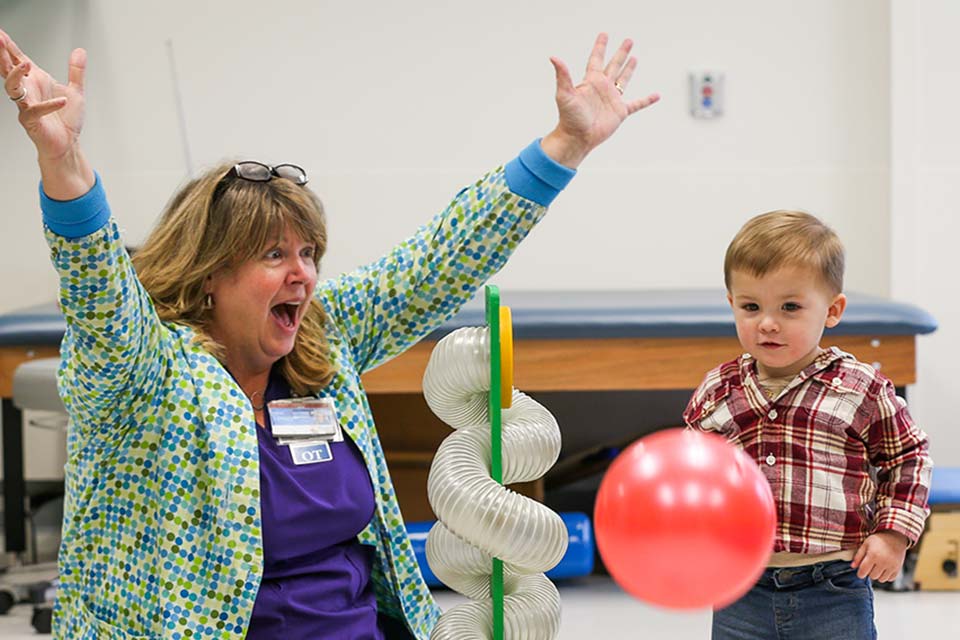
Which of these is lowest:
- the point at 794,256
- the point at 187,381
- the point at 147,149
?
the point at 187,381

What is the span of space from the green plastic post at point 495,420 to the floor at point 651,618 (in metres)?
1.49

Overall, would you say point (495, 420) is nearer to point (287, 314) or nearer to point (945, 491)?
point (287, 314)

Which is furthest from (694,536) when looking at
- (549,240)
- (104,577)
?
(549,240)

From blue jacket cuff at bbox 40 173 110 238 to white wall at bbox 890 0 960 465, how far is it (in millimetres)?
3727

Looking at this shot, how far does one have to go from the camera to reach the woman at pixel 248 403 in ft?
6.05

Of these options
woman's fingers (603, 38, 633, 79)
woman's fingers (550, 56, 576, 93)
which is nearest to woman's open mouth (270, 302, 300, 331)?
woman's fingers (550, 56, 576, 93)

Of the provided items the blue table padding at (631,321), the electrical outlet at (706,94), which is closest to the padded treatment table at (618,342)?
the blue table padding at (631,321)

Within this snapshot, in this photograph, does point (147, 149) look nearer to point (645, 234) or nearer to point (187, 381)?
point (645, 234)

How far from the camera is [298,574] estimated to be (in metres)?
1.94

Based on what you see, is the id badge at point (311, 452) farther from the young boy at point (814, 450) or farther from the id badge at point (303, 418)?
the young boy at point (814, 450)

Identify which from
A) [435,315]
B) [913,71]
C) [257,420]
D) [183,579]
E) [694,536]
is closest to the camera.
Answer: [694,536]

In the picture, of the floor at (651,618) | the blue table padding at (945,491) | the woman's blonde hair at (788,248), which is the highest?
the woman's blonde hair at (788,248)

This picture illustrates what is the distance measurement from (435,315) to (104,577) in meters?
0.72

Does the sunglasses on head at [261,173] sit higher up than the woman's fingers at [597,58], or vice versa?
the woman's fingers at [597,58]
